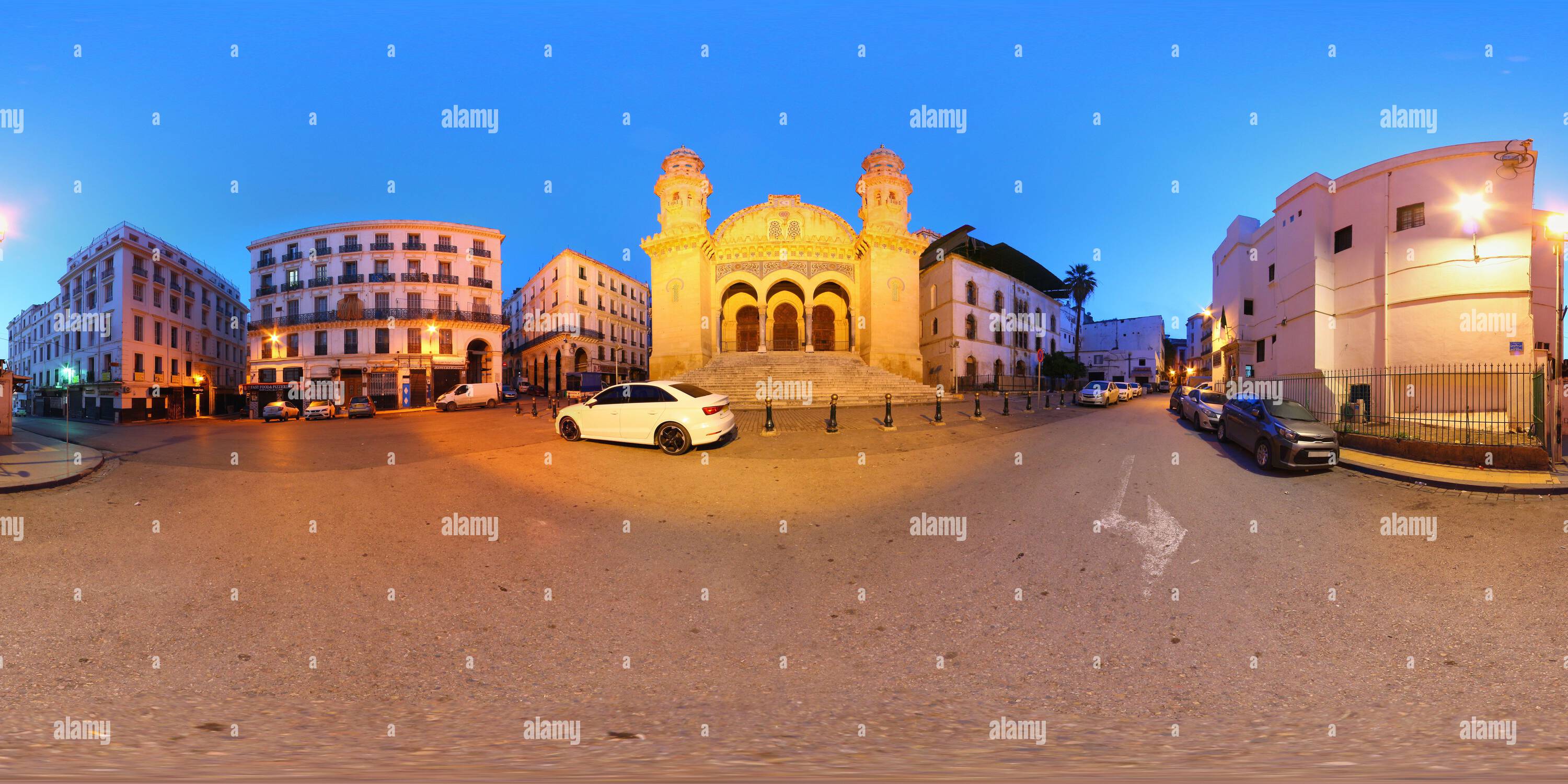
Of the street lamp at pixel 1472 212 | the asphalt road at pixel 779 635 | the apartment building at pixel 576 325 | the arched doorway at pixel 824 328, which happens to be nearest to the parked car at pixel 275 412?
the apartment building at pixel 576 325

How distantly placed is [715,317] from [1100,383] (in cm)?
2212

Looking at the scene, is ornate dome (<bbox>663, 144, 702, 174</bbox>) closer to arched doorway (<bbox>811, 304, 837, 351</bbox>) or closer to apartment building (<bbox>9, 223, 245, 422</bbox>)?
arched doorway (<bbox>811, 304, 837, 351</bbox>)

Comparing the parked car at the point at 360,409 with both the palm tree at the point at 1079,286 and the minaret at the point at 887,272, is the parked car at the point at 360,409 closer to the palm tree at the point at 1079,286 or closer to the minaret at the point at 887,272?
the minaret at the point at 887,272

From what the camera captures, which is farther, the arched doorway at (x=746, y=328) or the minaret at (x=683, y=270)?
the arched doorway at (x=746, y=328)

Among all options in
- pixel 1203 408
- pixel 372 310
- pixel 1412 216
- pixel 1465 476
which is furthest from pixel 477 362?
pixel 1412 216

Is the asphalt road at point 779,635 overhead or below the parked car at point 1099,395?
below

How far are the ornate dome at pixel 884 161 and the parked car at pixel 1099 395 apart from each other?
17.2 meters

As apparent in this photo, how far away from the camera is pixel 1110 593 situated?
4.98 m

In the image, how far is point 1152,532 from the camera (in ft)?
21.8

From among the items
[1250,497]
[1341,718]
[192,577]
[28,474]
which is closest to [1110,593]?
[1341,718]

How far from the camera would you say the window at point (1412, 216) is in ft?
59.5

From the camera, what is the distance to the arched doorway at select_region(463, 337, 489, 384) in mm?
44125

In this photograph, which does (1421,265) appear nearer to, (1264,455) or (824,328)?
(1264,455)

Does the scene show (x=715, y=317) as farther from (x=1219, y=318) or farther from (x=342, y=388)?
(x=1219, y=318)
